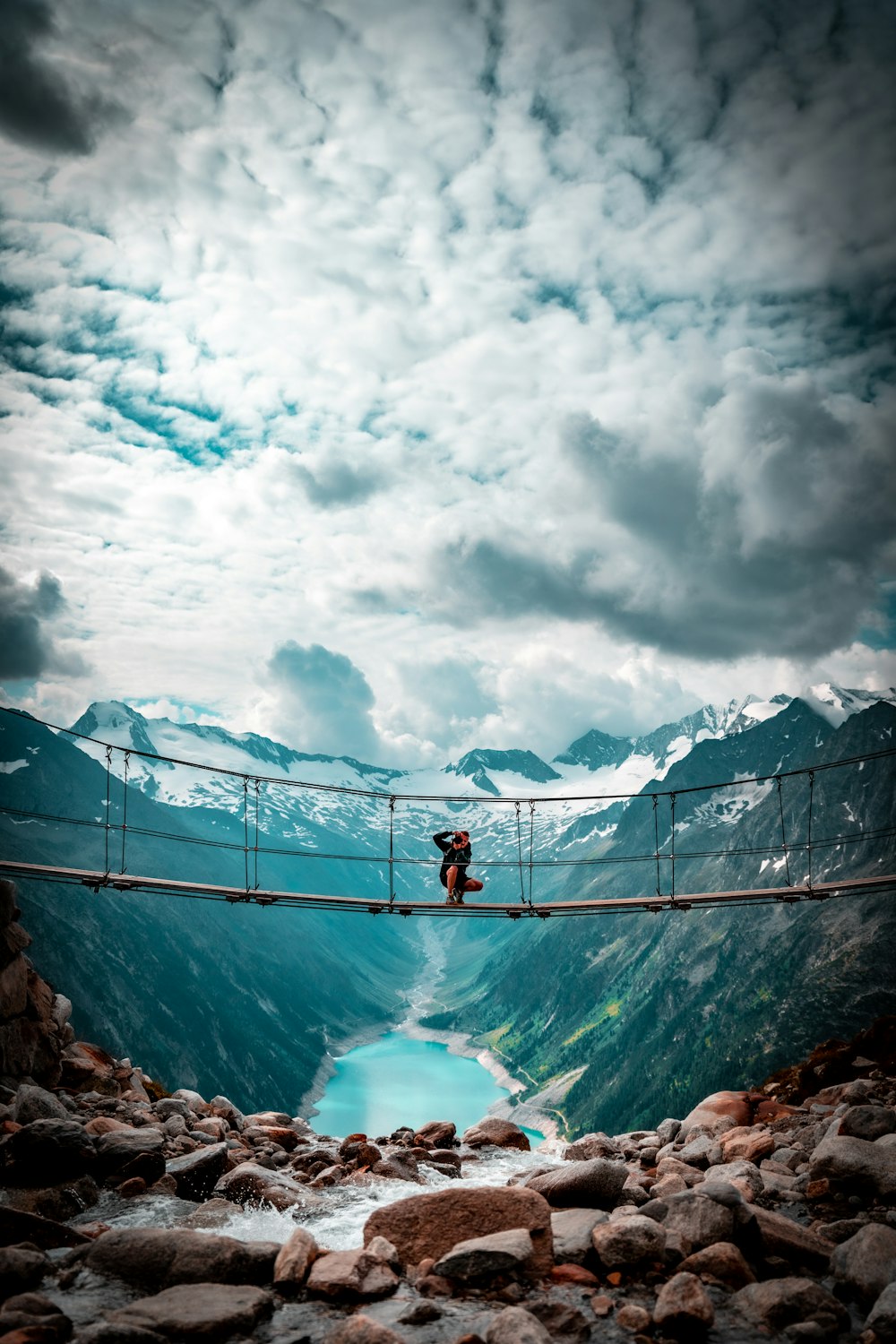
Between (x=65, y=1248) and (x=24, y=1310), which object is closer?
(x=24, y=1310)

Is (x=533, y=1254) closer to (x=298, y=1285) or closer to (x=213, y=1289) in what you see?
(x=298, y=1285)

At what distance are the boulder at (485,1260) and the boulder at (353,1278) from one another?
25.1 inches

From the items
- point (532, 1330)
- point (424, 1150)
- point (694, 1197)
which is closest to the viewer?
point (532, 1330)

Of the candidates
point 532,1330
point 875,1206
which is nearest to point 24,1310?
point 532,1330

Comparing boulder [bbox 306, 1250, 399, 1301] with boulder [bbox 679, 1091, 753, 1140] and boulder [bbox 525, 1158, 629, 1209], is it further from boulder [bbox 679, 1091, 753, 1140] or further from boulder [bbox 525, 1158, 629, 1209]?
boulder [bbox 679, 1091, 753, 1140]

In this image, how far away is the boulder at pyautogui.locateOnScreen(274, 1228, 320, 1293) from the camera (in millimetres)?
10492

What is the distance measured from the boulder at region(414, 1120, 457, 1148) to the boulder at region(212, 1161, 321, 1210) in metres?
5.48

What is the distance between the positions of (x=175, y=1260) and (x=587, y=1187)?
612 cm

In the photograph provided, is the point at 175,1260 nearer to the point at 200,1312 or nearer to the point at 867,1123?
the point at 200,1312

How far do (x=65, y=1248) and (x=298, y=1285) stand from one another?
11.8 feet

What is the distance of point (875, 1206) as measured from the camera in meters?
12.8

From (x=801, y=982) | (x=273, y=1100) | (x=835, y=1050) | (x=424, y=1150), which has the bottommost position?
(x=273, y=1100)

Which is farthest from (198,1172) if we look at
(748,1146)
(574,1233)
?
(748,1146)

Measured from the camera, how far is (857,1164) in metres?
13.3
